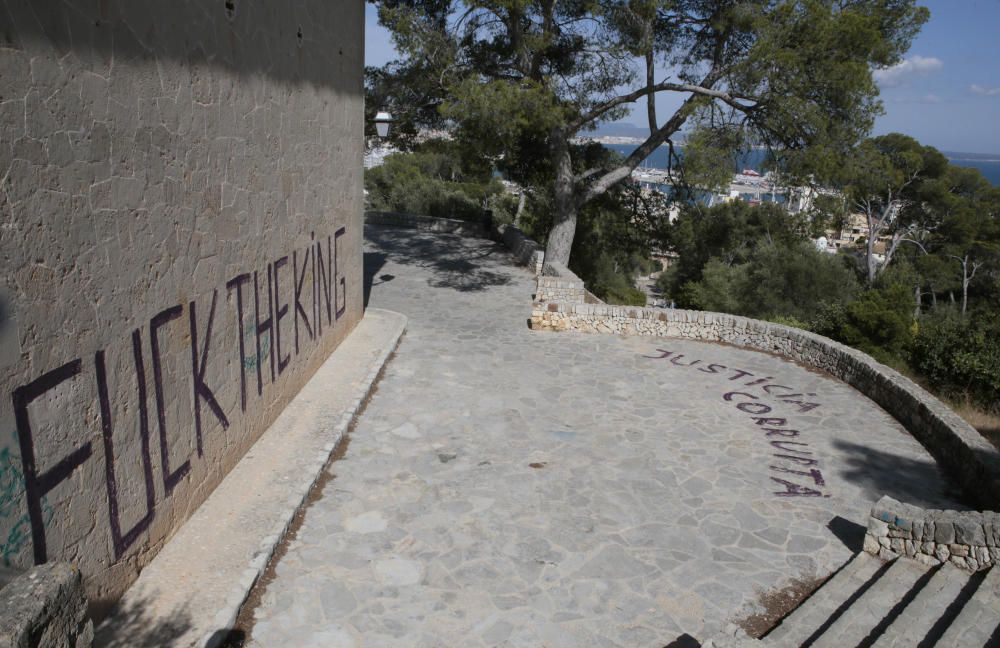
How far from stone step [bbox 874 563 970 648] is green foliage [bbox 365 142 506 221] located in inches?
457

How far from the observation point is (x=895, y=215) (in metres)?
33.5

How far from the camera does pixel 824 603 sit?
5230 mm

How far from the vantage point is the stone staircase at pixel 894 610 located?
4.71 metres

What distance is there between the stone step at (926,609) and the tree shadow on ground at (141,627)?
4.43 meters

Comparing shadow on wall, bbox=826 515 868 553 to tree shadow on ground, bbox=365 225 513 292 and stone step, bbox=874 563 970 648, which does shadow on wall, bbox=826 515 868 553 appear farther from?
tree shadow on ground, bbox=365 225 513 292

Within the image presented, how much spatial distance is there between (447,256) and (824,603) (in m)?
14.3

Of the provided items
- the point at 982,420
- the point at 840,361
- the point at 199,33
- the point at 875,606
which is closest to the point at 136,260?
the point at 199,33

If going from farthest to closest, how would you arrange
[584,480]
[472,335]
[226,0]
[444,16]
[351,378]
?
[444,16] → [472,335] → [351,378] → [584,480] → [226,0]

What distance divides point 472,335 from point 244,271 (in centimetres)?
565

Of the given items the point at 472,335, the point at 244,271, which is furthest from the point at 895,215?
the point at 244,271

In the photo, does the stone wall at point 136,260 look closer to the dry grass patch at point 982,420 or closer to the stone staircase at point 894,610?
the stone staircase at point 894,610

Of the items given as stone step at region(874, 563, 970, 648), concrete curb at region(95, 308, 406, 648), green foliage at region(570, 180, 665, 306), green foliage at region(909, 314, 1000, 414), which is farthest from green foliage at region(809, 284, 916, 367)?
concrete curb at region(95, 308, 406, 648)

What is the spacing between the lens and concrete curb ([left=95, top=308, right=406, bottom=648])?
4.36m

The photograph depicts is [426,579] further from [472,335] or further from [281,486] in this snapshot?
[472,335]
